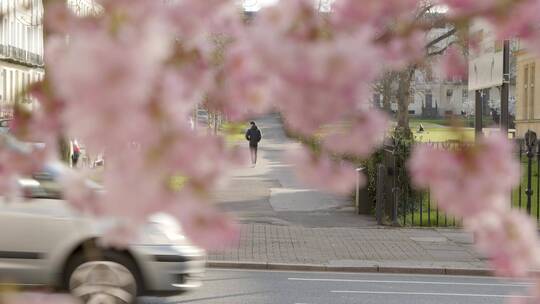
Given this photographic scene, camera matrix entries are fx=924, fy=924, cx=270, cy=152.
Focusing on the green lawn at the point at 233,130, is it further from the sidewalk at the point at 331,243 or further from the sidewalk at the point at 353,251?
the sidewalk at the point at 331,243

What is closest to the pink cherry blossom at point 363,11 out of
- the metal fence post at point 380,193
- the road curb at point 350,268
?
the road curb at point 350,268

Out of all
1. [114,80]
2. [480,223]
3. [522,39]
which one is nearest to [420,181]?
[480,223]

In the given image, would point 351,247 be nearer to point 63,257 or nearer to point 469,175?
point 63,257

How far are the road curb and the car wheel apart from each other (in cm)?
553

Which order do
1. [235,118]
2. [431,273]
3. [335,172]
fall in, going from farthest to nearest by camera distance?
[431,273], [335,172], [235,118]

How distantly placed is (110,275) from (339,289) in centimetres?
519

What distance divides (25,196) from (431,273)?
1273 centimetres

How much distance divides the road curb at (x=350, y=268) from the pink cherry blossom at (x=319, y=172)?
12.5m

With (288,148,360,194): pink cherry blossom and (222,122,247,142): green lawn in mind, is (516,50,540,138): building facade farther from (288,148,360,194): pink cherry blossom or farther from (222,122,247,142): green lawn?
(222,122,247,142): green lawn

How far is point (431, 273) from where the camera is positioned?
13.9m

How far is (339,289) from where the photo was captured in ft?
38.9

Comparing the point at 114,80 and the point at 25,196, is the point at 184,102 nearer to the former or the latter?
the point at 114,80

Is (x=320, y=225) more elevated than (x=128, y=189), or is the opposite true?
(x=128, y=189)

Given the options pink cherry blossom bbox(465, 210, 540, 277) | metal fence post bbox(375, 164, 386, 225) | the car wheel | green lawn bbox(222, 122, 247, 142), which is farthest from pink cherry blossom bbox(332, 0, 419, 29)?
metal fence post bbox(375, 164, 386, 225)
